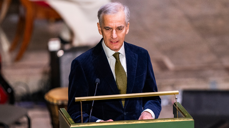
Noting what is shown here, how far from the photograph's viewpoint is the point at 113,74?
A: 2.06 metres

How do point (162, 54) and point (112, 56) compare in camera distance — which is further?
point (162, 54)

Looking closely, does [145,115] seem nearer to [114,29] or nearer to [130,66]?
[130,66]

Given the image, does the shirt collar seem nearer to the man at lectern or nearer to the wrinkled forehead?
the man at lectern

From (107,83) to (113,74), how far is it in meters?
0.07

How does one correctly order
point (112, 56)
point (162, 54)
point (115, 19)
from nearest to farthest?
point (115, 19) → point (112, 56) → point (162, 54)

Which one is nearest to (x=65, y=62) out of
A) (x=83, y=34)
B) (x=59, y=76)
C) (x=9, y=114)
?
(x=59, y=76)

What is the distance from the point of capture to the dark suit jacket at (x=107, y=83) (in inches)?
79.1

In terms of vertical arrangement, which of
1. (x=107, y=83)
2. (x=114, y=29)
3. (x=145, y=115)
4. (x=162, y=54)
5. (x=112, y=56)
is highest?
(x=114, y=29)

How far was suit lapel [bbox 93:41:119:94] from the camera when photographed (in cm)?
203

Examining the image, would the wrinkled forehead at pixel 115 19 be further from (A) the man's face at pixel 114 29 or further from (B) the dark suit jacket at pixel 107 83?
(B) the dark suit jacket at pixel 107 83

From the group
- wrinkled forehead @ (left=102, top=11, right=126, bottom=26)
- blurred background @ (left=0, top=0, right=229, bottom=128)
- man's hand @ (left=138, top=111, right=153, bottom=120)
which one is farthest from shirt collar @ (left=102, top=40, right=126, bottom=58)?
blurred background @ (left=0, top=0, right=229, bottom=128)

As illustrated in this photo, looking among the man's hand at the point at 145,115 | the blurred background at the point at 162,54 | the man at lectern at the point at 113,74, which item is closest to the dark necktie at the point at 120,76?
the man at lectern at the point at 113,74

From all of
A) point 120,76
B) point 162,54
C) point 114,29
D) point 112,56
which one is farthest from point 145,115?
point 162,54

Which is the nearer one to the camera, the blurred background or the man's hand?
the man's hand
